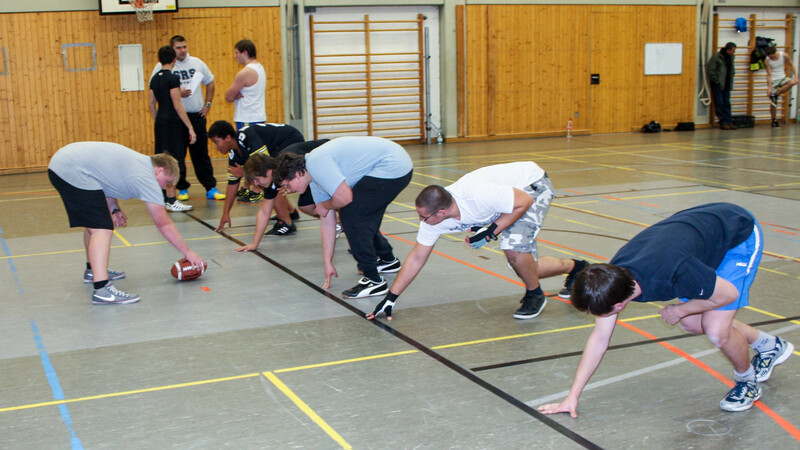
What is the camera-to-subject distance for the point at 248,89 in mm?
9484

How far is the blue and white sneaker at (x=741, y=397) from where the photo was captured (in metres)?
3.50

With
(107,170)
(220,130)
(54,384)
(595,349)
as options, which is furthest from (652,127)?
(54,384)

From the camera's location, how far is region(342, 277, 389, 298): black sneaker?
5.55 m

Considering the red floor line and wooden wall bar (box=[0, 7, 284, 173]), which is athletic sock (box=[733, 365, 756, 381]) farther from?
wooden wall bar (box=[0, 7, 284, 173])

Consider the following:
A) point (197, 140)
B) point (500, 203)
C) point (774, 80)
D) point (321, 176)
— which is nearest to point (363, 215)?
point (321, 176)

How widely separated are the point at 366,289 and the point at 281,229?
2.55 meters

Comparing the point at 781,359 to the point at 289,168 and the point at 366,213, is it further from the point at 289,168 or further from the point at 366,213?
the point at 289,168

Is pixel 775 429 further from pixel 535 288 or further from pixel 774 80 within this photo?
pixel 774 80

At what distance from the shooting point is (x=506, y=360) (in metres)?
4.22

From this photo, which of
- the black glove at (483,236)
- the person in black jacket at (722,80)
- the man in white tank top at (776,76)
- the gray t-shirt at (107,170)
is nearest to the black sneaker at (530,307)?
the black glove at (483,236)

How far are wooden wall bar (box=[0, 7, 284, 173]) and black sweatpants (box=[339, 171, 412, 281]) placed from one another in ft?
34.6

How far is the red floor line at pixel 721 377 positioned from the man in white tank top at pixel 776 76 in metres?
16.7

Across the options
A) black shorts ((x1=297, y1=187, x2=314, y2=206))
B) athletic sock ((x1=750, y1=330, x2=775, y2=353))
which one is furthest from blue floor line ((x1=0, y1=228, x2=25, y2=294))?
athletic sock ((x1=750, y1=330, x2=775, y2=353))

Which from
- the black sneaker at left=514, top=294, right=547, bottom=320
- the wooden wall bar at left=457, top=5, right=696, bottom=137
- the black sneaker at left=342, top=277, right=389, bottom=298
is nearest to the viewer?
the black sneaker at left=514, top=294, right=547, bottom=320
